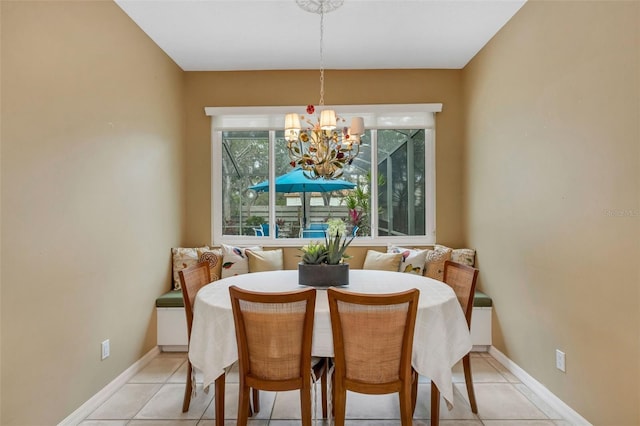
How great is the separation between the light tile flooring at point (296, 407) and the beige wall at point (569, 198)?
220 millimetres

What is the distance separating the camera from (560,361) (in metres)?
2.23

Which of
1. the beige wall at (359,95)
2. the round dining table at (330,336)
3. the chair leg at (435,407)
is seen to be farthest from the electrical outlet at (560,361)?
the beige wall at (359,95)

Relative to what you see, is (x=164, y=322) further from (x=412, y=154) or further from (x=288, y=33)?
(x=412, y=154)

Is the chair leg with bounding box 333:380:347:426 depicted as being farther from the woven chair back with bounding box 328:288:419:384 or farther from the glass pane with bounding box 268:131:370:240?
the glass pane with bounding box 268:131:370:240

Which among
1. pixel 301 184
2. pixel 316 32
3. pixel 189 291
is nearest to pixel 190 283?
pixel 189 291

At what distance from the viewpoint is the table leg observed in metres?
1.91

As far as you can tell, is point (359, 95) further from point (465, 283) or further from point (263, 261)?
point (465, 283)

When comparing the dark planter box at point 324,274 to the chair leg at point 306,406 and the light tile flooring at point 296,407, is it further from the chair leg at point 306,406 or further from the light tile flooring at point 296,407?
the light tile flooring at point 296,407

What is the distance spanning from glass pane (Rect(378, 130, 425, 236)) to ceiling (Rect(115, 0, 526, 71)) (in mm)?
769

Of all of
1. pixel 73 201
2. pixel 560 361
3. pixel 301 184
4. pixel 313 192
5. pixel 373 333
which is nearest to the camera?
pixel 373 333

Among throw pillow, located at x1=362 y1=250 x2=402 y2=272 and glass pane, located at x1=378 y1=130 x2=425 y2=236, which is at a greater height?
glass pane, located at x1=378 y1=130 x2=425 y2=236

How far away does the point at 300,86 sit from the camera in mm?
3730

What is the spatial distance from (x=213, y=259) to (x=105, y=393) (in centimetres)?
140

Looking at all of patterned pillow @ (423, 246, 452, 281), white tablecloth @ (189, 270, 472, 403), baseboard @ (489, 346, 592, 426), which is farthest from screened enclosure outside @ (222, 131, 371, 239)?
white tablecloth @ (189, 270, 472, 403)
